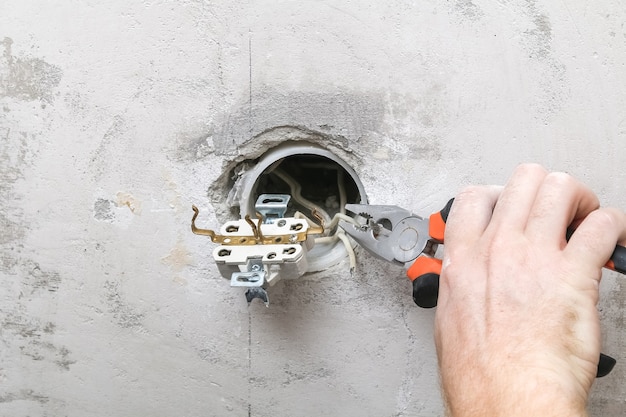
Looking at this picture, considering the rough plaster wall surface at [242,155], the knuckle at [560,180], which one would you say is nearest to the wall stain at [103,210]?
the rough plaster wall surface at [242,155]

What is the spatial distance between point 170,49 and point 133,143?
0.20m

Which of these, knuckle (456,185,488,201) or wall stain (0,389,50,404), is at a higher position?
knuckle (456,185,488,201)

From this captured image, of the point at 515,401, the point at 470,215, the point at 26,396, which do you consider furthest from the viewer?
the point at 26,396

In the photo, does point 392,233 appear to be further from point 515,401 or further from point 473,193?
point 515,401

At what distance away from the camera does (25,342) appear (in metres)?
1.26

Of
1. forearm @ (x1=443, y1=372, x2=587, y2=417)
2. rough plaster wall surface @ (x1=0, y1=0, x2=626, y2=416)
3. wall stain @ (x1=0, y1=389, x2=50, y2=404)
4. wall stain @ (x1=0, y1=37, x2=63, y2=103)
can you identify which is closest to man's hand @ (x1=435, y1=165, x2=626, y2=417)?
forearm @ (x1=443, y1=372, x2=587, y2=417)

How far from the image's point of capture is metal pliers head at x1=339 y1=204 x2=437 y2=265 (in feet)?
3.10

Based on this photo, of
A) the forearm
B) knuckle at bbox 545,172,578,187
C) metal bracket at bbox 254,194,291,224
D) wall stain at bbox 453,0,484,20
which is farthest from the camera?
metal bracket at bbox 254,194,291,224

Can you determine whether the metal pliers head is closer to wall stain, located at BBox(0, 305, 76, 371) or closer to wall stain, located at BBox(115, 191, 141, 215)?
wall stain, located at BBox(115, 191, 141, 215)

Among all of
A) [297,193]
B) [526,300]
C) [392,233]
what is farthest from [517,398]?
[297,193]

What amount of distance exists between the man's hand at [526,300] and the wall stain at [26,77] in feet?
2.75

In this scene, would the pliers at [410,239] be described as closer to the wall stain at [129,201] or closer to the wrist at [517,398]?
the wrist at [517,398]

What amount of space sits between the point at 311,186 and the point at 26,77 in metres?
0.67

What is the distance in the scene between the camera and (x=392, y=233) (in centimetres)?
97
